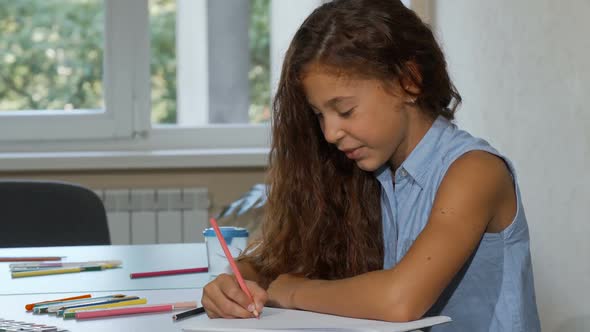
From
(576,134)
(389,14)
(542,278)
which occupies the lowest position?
(542,278)

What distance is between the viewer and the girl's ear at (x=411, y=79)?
1.44 meters

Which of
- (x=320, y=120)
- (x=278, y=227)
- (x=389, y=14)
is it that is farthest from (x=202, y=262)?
(x=389, y=14)

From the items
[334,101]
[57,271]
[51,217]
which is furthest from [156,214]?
[334,101]

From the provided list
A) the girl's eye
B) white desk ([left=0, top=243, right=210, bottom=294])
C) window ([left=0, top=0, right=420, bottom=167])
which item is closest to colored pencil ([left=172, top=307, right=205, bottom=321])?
white desk ([left=0, top=243, right=210, bottom=294])

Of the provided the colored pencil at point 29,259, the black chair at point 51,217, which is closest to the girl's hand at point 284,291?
the colored pencil at point 29,259

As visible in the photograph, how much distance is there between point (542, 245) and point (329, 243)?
0.72 meters

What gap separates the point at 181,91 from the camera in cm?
392

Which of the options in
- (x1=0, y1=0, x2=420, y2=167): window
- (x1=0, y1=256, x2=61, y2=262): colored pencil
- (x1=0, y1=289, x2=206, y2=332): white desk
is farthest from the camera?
(x1=0, y1=0, x2=420, y2=167): window

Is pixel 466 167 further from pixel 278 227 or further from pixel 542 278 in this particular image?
pixel 542 278

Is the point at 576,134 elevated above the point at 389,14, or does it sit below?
below

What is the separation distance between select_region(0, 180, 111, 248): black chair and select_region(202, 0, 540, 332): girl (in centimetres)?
92

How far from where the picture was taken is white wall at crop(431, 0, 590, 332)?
1771 mm

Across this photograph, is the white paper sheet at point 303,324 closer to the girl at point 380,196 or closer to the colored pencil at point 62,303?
the girl at point 380,196

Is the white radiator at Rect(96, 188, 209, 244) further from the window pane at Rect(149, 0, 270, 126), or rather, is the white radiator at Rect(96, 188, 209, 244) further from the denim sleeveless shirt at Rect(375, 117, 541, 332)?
the denim sleeveless shirt at Rect(375, 117, 541, 332)
